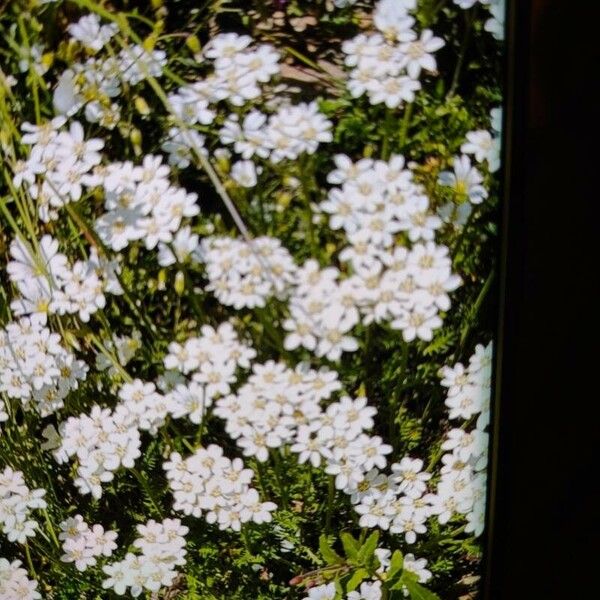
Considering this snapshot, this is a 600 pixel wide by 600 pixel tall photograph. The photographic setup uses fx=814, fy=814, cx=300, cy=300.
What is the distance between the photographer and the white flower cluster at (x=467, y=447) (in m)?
1.01

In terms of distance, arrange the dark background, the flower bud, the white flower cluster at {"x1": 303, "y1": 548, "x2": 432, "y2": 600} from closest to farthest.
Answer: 1. the dark background
2. the flower bud
3. the white flower cluster at {"x1": 303, "y1": 548, "x2": 432, "y2": 600}

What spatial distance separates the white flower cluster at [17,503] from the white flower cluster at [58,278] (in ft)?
0.85

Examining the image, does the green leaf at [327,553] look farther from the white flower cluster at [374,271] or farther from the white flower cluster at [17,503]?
the white flower cluster at [17,503]

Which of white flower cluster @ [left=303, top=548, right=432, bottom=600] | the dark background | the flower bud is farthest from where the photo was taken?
white flower cluster @ [left=303, top=548, right=432, bottom=600]

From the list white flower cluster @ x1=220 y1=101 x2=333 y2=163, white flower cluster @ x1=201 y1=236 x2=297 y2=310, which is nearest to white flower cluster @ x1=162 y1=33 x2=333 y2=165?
white flower cluster @ x1=220 y1=101 x2=333 y2=163

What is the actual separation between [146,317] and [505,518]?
0.53 metres

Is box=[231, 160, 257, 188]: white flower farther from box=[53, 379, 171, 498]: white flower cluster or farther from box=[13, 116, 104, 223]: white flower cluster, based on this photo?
box=[53, 379, 171, 498]: white flower cluster

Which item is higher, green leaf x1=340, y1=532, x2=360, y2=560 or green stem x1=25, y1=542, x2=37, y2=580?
green stem x1=25, y1=542, x2=37, y2=580

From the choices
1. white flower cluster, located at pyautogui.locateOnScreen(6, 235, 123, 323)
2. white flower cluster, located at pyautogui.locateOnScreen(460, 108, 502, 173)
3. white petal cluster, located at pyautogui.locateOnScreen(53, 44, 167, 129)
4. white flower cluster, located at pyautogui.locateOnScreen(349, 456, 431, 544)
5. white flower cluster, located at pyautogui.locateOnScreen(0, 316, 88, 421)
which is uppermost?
white petal cluster, located at pyautogui.locateOnScreen(53, 44, 167, 129)

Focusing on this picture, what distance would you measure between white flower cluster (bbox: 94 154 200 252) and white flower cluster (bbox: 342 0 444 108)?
9.3 inches

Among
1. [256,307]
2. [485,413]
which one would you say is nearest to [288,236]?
[256,307]

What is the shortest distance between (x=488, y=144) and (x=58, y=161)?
508 mm

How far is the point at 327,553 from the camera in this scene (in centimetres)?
106

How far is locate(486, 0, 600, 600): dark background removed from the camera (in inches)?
34.4
